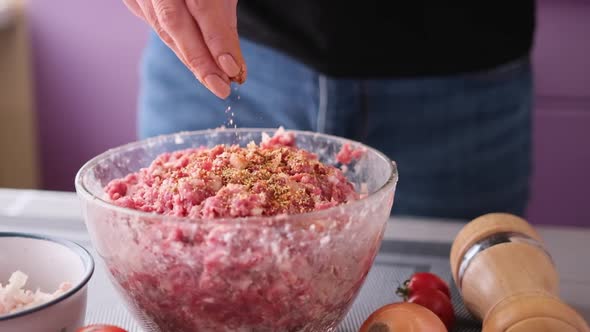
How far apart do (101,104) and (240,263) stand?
250 centimetres

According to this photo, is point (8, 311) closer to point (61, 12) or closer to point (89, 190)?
point (89, 190)

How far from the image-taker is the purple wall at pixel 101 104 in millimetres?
2590

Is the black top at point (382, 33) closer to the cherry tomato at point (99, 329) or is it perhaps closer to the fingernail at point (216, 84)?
the fingernail at point (216, 84)

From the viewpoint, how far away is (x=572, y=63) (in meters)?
2.53

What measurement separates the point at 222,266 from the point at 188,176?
149 millimetres

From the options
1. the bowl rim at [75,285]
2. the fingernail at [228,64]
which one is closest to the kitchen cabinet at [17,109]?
the bowl rim at [75,285]

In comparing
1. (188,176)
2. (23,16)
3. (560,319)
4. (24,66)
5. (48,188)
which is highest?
(188,176)

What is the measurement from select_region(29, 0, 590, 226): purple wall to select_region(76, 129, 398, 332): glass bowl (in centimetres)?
195

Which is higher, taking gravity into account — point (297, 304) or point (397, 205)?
point (297, 304)

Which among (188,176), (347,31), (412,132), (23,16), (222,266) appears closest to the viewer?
(222,266)

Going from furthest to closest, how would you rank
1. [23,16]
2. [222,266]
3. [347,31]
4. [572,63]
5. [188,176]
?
1. [23,16]
2. [572,63]
3. [347,31]
4. [188,176]
5. [222,266]

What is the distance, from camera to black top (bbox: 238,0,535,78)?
1.39 meters

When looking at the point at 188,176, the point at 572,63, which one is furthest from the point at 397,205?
the point at 572,63

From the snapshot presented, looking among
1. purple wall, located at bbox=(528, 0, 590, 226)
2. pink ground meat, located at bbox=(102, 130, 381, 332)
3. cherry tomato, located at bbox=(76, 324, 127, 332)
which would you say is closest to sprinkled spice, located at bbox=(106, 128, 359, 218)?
pink ground meat, located at bbox=(102, 130, 381, 332)
